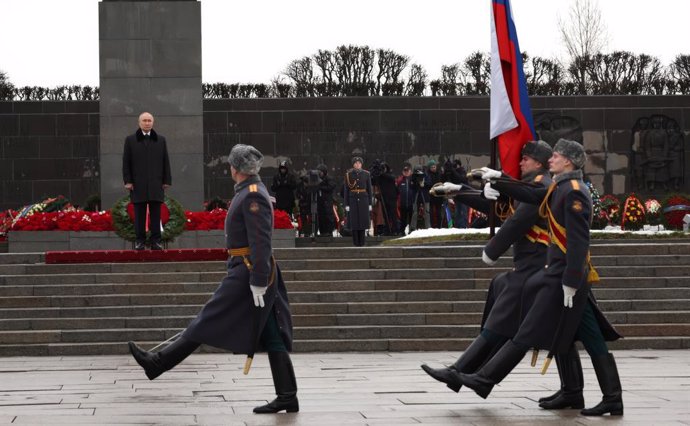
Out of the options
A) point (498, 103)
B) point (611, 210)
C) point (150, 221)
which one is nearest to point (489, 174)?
point (150, 221)

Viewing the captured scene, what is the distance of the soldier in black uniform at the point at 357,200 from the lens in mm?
20297

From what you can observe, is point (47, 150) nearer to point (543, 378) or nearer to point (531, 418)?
point (543, 378)

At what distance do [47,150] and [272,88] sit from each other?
8.34 meters

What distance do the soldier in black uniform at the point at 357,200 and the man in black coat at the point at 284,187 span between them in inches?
86.7

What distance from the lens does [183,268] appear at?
45.4 feet

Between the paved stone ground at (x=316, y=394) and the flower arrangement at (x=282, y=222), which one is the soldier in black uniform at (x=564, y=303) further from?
the flower arrangement at (x=282, y=222)

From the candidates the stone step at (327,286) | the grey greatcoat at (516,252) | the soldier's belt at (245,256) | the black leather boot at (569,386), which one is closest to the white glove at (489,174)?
the grey greatcoat at (516,252)

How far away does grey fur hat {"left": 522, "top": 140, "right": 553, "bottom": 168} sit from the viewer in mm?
7934

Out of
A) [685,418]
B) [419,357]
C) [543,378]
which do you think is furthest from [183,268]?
[685,418]

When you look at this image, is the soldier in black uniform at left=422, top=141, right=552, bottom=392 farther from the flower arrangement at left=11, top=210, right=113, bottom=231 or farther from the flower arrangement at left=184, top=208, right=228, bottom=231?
the flower arrangement at left=11, top=210, right=113, bottom=231

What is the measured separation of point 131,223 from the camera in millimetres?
16203

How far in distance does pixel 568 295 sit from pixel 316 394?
194 centimetres

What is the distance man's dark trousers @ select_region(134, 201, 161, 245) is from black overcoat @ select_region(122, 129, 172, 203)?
255mm

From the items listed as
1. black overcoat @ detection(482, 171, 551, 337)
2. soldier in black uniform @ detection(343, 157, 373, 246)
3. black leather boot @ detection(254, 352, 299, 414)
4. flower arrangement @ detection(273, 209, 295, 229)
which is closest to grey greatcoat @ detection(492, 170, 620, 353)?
black overcoat @ detection(482, 171, 551, 337)
